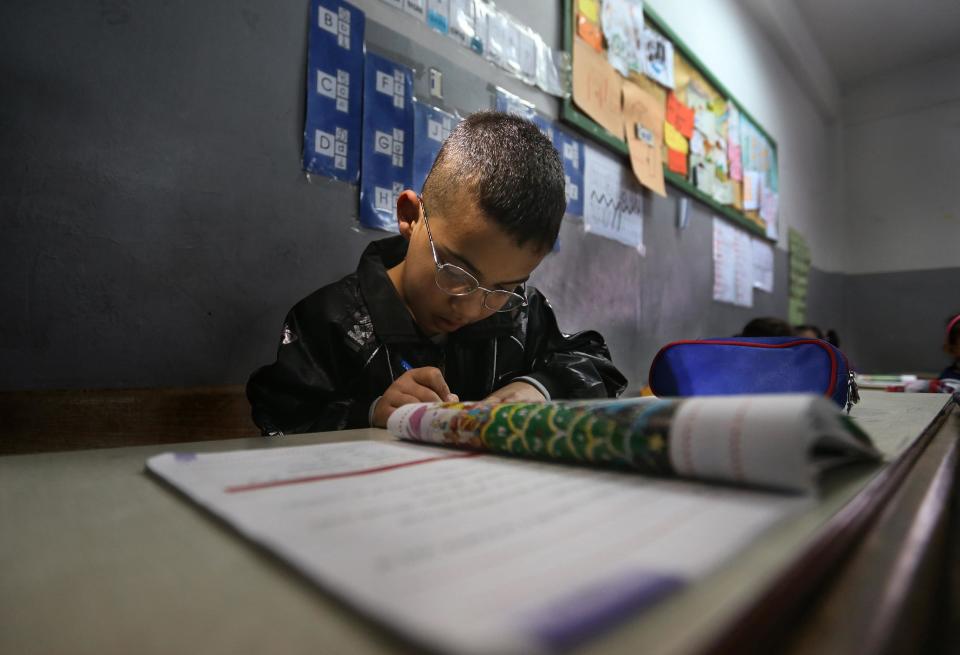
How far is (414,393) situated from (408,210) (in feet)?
1.00

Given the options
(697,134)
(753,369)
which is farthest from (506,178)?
(697,134)

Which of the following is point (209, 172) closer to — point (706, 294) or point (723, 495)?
point (723, 495)

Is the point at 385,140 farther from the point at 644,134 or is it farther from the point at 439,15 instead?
the point at 644,134

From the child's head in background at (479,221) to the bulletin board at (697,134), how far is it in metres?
0.61

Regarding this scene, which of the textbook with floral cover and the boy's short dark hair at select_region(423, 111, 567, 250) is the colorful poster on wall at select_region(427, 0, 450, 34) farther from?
the textbook with floral cover

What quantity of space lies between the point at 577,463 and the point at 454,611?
0.65ft

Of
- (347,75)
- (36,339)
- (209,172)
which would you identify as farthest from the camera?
(347,75)

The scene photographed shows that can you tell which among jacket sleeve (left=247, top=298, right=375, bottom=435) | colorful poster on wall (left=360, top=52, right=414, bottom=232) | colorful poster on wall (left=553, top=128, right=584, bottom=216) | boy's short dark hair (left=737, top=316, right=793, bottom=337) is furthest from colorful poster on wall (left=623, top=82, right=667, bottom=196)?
jacket sleeve (left=247, top=298, right=375, bottom=435)

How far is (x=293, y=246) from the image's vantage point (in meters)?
0.77

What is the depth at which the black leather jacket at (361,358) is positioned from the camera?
0.64 m

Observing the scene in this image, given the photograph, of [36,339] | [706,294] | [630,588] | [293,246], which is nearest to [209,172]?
[293,246]

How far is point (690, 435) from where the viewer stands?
0.25 meters

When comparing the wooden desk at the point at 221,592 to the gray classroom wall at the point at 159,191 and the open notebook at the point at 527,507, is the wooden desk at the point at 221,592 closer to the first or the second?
the open notebook at the point at 527,507

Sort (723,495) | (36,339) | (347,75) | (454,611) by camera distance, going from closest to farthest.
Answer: (454,611), (723,495), (36,339), (347,75)
